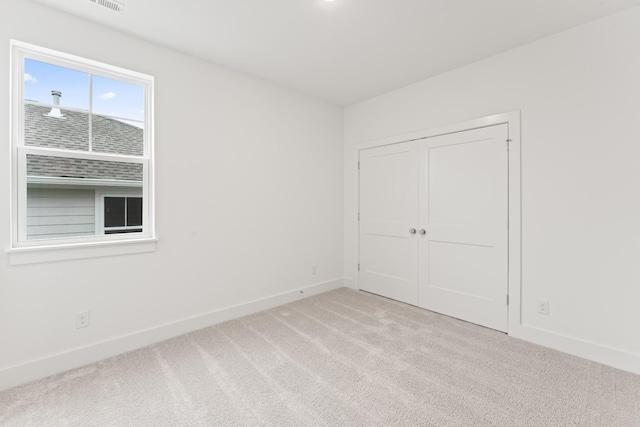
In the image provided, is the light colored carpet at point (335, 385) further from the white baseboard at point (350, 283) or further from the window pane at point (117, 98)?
the window pane at point (117, 98)

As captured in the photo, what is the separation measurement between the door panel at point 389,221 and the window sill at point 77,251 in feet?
8.63

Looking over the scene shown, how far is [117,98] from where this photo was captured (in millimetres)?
2537

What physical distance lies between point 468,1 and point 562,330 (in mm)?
2721

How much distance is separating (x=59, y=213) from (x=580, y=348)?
14.0 ft

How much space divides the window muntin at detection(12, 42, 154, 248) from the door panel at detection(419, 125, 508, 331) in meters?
2.93

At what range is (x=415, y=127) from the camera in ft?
11.5

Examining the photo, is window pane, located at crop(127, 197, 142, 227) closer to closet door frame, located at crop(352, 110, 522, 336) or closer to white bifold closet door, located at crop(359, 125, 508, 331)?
white bifold closet door, located at crop(359, 125, 508, 331)

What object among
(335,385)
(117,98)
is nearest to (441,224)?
(335,385)

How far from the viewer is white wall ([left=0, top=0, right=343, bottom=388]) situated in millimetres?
2092

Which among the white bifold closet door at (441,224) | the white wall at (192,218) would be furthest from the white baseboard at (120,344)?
the white bifold closet door at (441,224)

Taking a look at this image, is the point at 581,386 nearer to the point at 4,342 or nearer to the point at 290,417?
the point at 290,417

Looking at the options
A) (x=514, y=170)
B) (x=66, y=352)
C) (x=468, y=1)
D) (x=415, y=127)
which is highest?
(x=468, y=1)

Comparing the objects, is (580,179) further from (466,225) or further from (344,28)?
(344,28)

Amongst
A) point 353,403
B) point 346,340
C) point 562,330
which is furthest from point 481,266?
point 353,403
